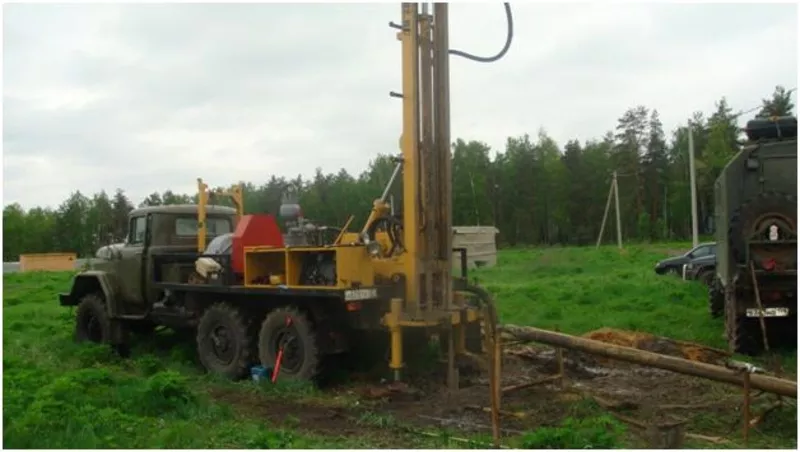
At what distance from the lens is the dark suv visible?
882 inches

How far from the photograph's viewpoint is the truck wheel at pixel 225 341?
31.9 feet

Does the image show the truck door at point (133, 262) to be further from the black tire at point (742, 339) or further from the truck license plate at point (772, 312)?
the truck license plate at point (772, 312)

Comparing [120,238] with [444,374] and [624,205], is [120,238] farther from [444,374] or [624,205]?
[624,205]

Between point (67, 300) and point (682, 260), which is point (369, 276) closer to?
point (67, 300)

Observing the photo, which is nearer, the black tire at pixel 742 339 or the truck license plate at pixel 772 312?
the truck license plate at pixel 772 312

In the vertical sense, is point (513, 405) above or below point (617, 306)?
below

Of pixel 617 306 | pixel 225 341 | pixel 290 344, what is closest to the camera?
pixel 290 344

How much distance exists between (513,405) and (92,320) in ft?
25.3

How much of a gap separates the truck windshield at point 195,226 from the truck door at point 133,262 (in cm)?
51

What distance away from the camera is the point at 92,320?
1255cm

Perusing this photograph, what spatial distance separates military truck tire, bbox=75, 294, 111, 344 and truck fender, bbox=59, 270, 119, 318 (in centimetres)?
15

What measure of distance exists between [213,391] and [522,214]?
53153mm

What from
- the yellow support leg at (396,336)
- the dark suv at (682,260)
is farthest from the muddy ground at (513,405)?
the dark suv at (682,260)

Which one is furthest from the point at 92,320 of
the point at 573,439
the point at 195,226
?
the point at 573,439
